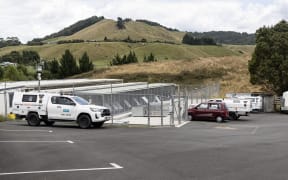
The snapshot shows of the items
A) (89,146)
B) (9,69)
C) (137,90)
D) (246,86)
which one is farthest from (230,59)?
(89,146)

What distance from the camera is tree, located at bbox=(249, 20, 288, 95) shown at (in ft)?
195

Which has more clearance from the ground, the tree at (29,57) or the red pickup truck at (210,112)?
the tree at (29,57)

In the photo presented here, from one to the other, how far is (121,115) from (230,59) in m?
71.4

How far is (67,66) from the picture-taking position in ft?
377

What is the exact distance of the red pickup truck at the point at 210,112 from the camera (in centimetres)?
3975

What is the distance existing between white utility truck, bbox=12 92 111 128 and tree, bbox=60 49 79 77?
8300 cm

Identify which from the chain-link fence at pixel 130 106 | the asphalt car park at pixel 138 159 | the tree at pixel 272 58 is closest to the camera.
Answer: the asphalt car park at pixel 138 159

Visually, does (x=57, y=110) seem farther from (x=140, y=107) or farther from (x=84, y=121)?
(x=140, y=107)

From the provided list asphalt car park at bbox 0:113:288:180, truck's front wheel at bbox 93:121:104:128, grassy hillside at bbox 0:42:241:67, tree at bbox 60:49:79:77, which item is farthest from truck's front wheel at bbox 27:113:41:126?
grassy hillside at bbox 0:42:241:67

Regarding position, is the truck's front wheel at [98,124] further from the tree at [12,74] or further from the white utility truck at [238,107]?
the tree at [12,74]

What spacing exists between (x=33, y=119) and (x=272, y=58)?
121 ft

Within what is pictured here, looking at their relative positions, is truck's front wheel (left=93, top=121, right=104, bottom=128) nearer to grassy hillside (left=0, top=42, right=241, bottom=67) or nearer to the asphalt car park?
the asphalt car park

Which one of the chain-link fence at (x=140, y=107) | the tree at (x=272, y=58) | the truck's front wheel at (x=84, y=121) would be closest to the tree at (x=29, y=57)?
the tree at (x=272, y=58)

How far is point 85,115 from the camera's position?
29.7 meters
